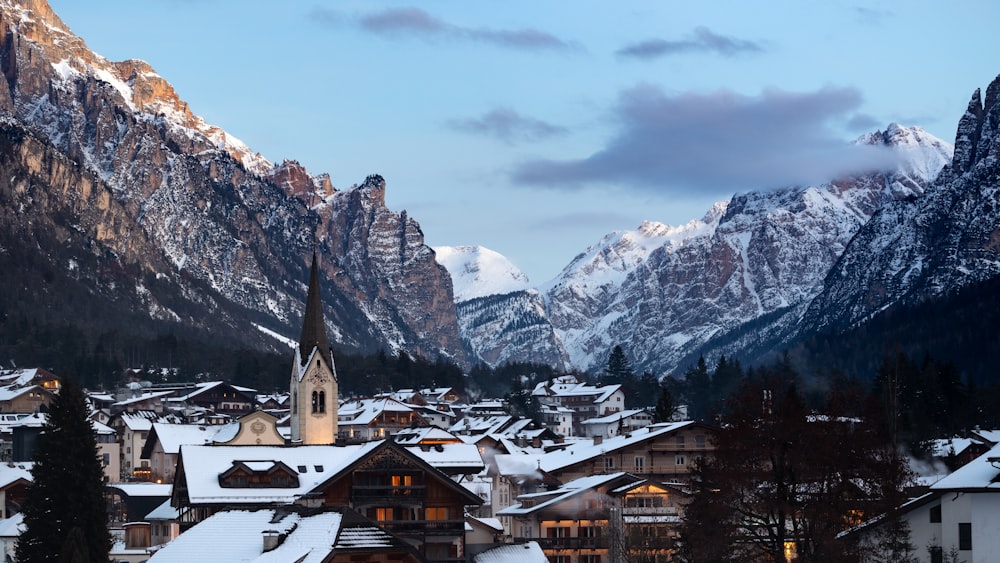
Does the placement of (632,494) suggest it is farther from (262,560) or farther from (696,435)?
(262,560)

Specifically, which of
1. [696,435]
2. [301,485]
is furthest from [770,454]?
[696,435]

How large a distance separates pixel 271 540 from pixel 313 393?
2787 inches

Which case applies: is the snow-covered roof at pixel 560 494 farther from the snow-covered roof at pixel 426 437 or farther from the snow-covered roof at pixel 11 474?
the snow-covered roof at pixel 11 474

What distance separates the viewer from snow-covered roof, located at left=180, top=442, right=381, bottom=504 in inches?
4195

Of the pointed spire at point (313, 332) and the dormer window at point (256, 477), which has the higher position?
the pointed spire at point (313, 332)

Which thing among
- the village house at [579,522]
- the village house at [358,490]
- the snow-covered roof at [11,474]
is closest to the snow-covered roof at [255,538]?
the village house at [358,490]

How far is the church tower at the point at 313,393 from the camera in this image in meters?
142

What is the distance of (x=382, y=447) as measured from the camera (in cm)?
10275

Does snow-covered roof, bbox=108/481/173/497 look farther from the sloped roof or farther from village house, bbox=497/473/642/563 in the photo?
Result: village house, bbox=497/473/642/563

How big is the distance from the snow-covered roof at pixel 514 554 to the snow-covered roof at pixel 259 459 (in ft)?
32.3

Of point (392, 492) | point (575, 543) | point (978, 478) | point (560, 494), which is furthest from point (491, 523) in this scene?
point (978, 478)

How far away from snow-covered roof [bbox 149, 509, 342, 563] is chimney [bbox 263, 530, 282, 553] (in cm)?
26

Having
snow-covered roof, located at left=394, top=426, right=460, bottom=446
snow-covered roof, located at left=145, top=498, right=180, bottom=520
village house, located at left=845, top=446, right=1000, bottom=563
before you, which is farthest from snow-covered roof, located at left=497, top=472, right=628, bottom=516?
village house, located at left=845, top=446, right=1000, bottom=563

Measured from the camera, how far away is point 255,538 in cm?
7612
